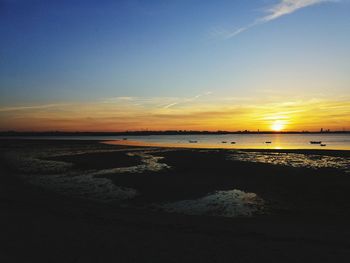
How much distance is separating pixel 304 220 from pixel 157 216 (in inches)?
234

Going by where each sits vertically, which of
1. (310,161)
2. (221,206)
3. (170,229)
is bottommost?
(221,206)

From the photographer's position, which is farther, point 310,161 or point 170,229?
point 310,161

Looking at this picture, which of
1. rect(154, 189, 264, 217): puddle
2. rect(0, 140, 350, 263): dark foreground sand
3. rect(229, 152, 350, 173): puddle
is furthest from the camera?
rect(229, 152, 350, 173): puddle

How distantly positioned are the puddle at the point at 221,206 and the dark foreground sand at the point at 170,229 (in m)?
0.69

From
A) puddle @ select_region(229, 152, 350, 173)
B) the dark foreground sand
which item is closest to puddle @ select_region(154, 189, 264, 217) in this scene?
the dark foreground sand

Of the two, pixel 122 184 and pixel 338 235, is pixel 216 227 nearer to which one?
pixel 338 235

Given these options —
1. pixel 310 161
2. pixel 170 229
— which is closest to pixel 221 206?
pixel 170 229

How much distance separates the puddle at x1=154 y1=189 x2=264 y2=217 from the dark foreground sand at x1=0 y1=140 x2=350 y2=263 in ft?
2.28

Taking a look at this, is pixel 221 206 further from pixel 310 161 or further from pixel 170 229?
pixel 310 161

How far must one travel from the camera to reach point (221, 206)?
52.3 ft

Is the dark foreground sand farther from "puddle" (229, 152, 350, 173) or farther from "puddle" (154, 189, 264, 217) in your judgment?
"puddle" (229, 152, 350, 173)

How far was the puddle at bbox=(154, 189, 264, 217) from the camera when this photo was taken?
14742 millimetres

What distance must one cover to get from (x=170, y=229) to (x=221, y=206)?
5.24 meters

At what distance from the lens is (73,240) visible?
31.4 feet
